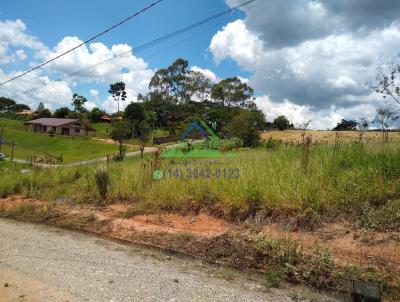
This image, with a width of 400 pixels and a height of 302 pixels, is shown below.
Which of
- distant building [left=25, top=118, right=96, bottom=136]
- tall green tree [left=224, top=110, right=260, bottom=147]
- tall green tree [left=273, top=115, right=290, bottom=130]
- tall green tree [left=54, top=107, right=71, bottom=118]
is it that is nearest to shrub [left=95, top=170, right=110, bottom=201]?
tall green tree [left=224, top=110, right=260, bottom=147]

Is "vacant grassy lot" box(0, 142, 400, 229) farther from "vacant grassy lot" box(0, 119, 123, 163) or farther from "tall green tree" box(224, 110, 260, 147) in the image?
"vacant grassy lot" box(0, 119, 123, 163)

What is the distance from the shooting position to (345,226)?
548 cm

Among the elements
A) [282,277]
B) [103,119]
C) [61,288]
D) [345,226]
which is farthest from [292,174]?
[103,119]

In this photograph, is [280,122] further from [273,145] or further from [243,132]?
[273,145]

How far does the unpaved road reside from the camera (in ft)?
13.3

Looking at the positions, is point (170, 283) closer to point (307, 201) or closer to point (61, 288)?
point (61, 288)

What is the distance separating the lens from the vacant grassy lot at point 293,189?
5727mm

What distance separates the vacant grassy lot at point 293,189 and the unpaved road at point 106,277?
1.78m

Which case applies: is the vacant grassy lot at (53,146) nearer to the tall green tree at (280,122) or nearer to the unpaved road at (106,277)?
the tall green tree at (280,122)

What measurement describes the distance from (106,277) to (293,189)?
3506mm

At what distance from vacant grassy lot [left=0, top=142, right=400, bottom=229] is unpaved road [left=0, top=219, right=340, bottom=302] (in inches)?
70.2

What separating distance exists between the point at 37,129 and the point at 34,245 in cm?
7568

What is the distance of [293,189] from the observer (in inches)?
253

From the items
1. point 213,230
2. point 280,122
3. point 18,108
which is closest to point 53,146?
point 280,122
